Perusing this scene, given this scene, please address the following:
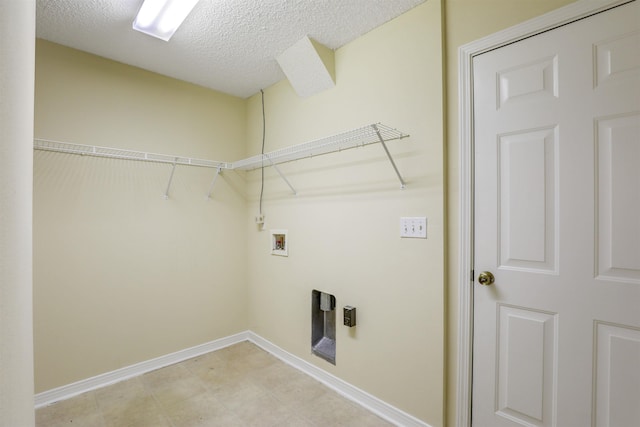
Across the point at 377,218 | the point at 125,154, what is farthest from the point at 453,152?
the point at 125,154

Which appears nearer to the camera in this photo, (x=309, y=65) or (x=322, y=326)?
(x=309, y=65)

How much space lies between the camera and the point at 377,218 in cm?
192

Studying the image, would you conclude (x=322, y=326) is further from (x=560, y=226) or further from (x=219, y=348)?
(x=560, y=226)

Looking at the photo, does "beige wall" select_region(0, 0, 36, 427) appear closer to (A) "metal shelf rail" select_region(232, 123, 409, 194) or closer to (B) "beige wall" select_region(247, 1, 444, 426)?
(A) "metal shelf rail" select_region(232, 123, 409, 194)

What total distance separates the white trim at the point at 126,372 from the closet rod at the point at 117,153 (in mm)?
1576

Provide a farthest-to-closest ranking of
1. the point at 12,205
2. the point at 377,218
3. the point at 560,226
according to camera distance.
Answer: the point at 377,218 → the point at 560,226 → the point at 12,205

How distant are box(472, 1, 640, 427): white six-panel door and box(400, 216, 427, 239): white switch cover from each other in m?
0.26

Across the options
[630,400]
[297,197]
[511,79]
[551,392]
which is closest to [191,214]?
[297,197]

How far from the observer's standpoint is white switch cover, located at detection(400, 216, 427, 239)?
170 centimetres

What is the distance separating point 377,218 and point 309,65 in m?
1.19

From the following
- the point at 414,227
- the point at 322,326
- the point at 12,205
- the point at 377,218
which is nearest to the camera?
the point at 12,205

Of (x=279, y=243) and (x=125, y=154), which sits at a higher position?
(x=125, y=154)

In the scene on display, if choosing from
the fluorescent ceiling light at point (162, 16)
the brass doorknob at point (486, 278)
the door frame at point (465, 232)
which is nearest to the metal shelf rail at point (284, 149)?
the door frame at point (465, 232)

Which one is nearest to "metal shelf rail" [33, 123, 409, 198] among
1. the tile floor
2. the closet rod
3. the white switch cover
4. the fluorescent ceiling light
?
the closet rod
